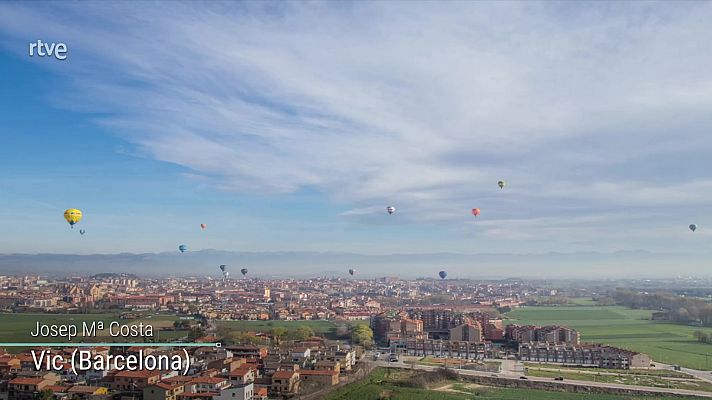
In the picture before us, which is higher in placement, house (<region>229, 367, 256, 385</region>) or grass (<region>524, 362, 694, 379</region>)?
house (<region>229, 367, 256, 385</region>)

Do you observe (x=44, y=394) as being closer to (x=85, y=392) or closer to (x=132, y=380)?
(x=85, y=392)

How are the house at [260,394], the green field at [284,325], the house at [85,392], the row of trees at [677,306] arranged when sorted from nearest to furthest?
the house at [85,392], the house at [260,394], the green field at [284,325], the row of trees at [677,306]

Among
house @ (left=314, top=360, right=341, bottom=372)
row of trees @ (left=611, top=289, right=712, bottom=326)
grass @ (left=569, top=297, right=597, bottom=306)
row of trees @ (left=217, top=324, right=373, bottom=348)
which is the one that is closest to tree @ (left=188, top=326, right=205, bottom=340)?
row of trees @ (left=217, top=324, right=373, bottom=348)

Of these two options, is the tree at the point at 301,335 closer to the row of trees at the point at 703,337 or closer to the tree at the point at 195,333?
the tree at the point at 195,333

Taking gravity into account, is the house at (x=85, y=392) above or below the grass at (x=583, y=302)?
above

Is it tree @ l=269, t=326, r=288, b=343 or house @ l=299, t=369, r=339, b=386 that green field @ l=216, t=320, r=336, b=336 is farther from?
house @ l=299, t=369, r=339, b=386

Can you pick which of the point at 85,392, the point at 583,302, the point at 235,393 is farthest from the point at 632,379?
the point at 583,302

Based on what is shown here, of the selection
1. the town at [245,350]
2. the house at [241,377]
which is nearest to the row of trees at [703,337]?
the town at [245,350]
